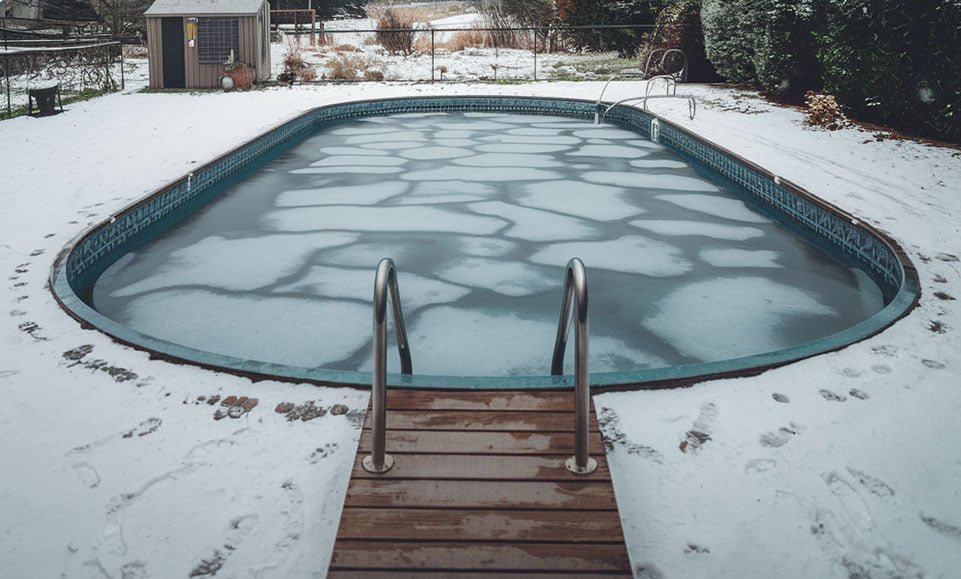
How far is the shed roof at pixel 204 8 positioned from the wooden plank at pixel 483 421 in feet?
32.0

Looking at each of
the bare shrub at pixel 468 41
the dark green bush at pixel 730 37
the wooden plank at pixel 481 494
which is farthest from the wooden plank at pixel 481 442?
the bare shrub at pixel 468 41

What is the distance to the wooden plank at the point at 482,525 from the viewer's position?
144 cm

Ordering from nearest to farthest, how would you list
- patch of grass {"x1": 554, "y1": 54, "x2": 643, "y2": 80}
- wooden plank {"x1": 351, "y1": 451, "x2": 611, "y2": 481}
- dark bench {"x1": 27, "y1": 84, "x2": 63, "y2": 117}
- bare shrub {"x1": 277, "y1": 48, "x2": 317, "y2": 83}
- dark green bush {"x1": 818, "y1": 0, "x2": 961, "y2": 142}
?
wooden plank {"x1": 351, "y1": 451, "x2": 611, "y2": 481}
dark green bush {"x1": 818, "y1": 0, "x2": 961, "y2": 142}
dark bench {"x1": 27, "y1": 84, "x2": 63, "y2": 117}
bare shrub {"x1": 277, "y1": 48, "x2": 317, "y2": 83}
patch of grass {"x1": 554, "y1": 54, "x2": 643, "y2": 80}

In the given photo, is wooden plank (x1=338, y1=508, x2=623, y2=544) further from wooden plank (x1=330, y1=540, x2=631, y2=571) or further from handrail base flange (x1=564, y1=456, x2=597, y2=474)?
handrail base flange (x1=564, y1=456, x2=597, y2=474)

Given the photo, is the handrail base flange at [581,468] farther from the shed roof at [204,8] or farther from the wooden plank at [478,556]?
the shed roof at [204,8]

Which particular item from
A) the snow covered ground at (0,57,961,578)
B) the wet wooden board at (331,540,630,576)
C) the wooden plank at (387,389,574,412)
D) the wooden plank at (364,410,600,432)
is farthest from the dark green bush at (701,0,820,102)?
the wet wooden board at (331,540,630,576)

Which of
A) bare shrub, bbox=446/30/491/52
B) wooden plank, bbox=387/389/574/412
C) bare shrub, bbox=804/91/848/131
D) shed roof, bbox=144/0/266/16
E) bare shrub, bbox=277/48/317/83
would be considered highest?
bare shrub, bbox=446/30/491/52

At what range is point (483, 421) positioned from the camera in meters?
1.83

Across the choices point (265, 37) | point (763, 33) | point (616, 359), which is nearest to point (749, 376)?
point (616, 359)

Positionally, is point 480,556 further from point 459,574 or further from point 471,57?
point 471,57

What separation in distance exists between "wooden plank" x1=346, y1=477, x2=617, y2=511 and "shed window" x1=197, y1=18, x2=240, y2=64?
33.2 feet

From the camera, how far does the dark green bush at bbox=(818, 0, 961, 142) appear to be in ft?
17.7

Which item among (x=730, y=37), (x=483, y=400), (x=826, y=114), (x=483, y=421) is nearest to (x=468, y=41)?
(x=730, y=37)

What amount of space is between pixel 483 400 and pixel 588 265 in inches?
83.0
